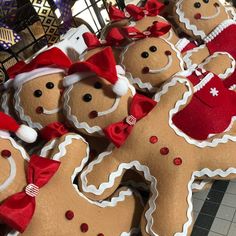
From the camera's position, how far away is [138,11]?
3.34 ft

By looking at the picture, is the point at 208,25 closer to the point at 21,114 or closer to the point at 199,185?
the point at 199,185

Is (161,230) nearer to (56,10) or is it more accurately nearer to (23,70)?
(23,70)

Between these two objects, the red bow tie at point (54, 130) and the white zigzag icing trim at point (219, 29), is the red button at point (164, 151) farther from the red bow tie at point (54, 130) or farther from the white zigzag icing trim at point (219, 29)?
the white zigzag icing trim at point (219, 29)

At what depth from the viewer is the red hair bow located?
958 mm

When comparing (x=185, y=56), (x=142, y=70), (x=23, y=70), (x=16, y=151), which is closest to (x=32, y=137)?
(x=16, y=151)

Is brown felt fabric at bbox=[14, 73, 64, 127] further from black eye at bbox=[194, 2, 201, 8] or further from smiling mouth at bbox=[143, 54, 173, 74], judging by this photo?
black eye at bbox=[194, 2, 201, 8]

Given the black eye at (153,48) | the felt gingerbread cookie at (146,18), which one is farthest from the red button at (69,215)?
the felt gingerbread cookie at (146,18)

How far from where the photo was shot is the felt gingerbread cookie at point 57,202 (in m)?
0.67

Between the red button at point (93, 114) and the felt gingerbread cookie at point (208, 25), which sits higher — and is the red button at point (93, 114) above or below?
above

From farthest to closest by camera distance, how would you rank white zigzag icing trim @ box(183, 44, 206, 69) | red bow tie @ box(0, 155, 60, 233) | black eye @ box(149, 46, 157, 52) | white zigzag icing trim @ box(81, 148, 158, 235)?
white zigzag icing trim @ box(183, 44, 206, 69), black eye @ box(149, 46, 157, 52), white zigzag icing trim @ box(81, 148, 158, 235), red bow tie @ box(0, 155, 60, 233)

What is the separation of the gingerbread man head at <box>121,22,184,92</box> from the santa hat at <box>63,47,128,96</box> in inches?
2.5

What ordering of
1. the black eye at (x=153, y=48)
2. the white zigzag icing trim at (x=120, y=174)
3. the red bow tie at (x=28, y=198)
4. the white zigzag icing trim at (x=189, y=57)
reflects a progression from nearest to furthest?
the red bow tie at (x=28, y=198)
the white zigzag icing trim at (x=120, y=174)
the black eye at (x=153, y=48)
the white zigzag icing trim at (x=189, y=57)

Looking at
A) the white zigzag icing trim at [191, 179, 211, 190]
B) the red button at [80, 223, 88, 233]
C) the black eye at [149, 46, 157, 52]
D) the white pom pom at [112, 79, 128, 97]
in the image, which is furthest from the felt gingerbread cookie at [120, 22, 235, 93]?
the red button at [80, 223, 88, 233]

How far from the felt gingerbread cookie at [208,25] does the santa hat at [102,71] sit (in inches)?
11.2
